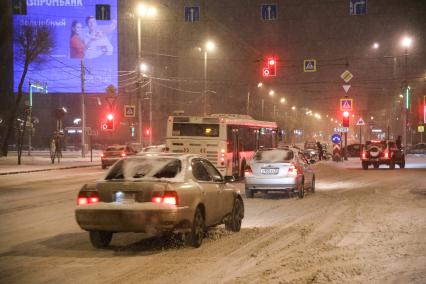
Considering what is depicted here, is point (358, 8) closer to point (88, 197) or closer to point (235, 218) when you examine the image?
point (235, 218)

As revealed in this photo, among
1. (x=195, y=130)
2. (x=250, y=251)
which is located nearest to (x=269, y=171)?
(x=195, y=130)

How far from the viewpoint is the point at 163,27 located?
86.5 meters

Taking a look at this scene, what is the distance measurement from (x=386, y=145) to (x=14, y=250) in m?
34.0

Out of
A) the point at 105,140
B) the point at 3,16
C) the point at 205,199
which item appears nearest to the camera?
the point at 205,199

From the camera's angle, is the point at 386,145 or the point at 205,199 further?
the point at 386,145

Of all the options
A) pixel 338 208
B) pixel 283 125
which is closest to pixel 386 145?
pixel 338 208

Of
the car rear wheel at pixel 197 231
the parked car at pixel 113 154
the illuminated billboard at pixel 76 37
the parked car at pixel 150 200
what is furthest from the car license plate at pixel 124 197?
the illuminated billboard at pixel 76 37

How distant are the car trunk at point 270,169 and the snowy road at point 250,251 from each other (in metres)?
2.83

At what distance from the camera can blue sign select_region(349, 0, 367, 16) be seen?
30516 millimetres

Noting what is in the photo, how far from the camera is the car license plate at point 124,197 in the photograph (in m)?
9.91

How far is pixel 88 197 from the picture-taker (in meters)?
10.2

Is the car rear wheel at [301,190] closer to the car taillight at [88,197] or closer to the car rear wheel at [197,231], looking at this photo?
the car rear wheel at [197,231]

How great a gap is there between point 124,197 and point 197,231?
135 centimetres

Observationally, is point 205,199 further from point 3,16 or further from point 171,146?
point 3,16
